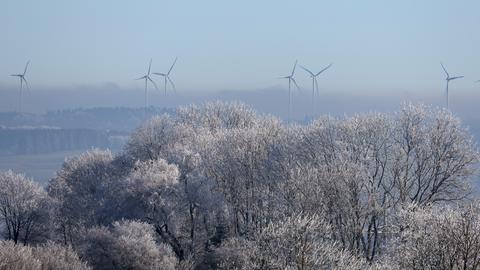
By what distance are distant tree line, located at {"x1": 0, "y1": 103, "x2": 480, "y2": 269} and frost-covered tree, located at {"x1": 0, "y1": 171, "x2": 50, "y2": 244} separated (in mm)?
136

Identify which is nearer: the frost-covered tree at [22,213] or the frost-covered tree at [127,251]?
the frost-covered tree at [127,251]

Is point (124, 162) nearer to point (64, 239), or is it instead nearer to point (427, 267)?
point (64, 239)

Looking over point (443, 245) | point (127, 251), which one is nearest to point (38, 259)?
point (127, 251)

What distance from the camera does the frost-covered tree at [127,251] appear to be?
55.8 metres

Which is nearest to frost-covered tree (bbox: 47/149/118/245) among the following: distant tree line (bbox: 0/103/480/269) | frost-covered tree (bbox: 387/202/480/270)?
distant tree line (bbox: 0/103/480/269)

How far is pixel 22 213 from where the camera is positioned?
78.8 meters

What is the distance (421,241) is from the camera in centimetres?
3412

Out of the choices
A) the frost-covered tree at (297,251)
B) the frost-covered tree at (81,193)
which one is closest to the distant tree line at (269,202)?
the frost-covered tree at (297,251)

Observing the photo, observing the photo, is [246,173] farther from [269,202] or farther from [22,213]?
[22,213]

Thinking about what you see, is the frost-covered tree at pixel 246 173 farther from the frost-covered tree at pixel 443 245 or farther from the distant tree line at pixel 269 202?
the frost-covered tree at pixel 443 245

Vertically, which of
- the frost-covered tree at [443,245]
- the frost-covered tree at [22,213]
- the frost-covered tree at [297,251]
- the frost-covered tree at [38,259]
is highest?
the frost-covered tree at [443,245]

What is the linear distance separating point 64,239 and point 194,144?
16459mm

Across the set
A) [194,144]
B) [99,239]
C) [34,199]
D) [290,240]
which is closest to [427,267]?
[290,240]

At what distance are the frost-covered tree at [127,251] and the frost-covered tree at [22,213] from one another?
2106 centimetres
